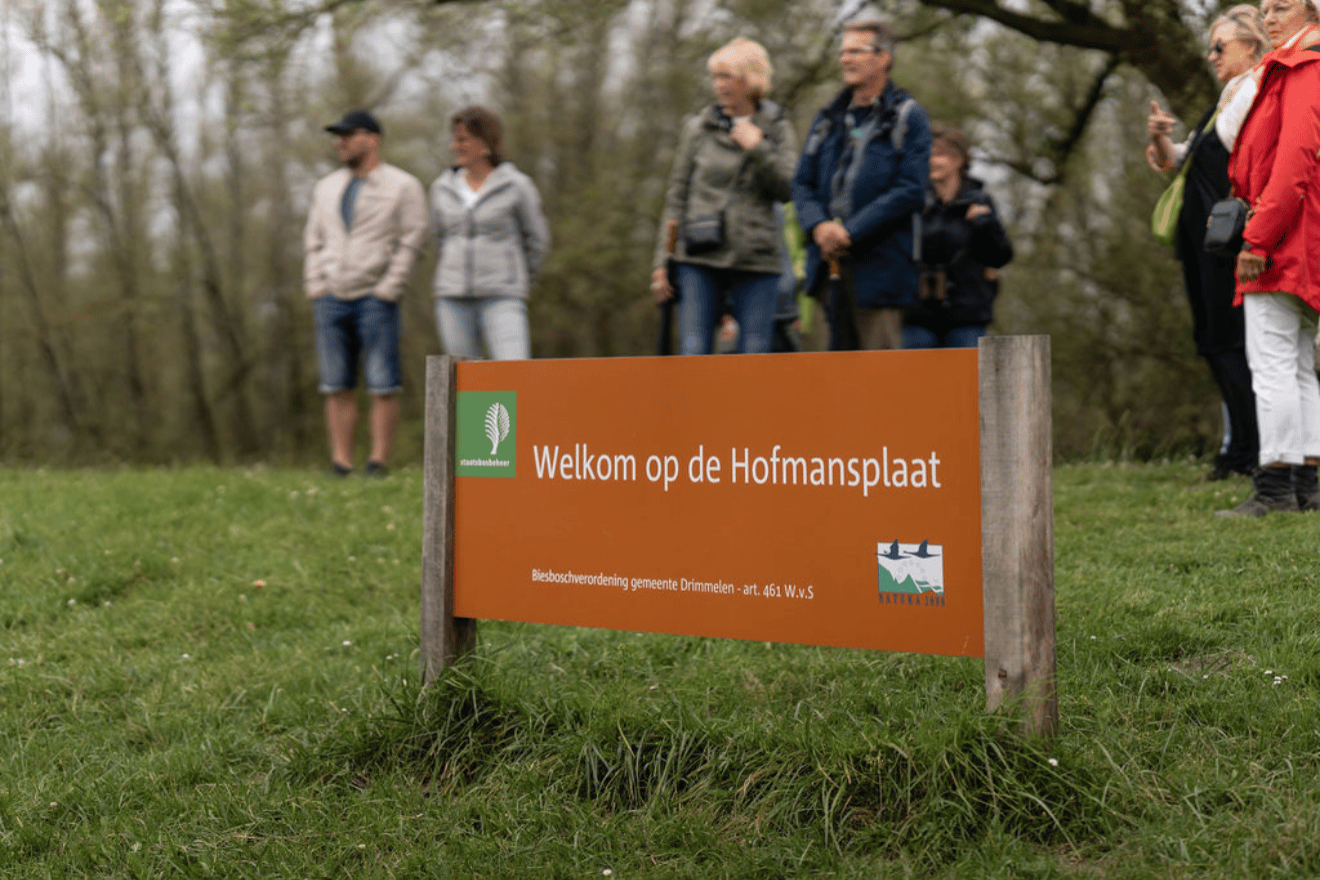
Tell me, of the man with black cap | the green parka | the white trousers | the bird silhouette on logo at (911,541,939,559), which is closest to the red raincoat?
the white trousers

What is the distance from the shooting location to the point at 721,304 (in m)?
5.73

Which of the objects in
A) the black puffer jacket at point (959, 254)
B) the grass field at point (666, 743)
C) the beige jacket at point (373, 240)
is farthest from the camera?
the beige jacket at point (373, 240)

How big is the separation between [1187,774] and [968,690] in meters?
0.76

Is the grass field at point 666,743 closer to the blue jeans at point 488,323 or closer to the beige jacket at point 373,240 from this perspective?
the blue jeans at point 488,323

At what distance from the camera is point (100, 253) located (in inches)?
842

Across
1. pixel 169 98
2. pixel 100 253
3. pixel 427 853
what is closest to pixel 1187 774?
pixel 427 853

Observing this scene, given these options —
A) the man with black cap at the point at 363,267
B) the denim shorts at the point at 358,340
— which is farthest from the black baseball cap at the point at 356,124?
the denim shorts at the point at 358,340

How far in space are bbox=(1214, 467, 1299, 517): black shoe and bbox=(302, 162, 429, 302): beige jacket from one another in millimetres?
5161

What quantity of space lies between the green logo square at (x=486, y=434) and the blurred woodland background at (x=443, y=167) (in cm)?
550

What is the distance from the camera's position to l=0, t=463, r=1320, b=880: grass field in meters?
2.64

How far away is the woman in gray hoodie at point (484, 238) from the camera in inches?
293

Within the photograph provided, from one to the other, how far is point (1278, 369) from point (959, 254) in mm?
1979

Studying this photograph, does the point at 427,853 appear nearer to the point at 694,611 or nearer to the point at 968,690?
the point at 694,611

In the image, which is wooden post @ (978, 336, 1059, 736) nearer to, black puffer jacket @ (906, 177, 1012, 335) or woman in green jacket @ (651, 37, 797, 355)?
woman in green jacket @ (651, 37, 797, 355)
